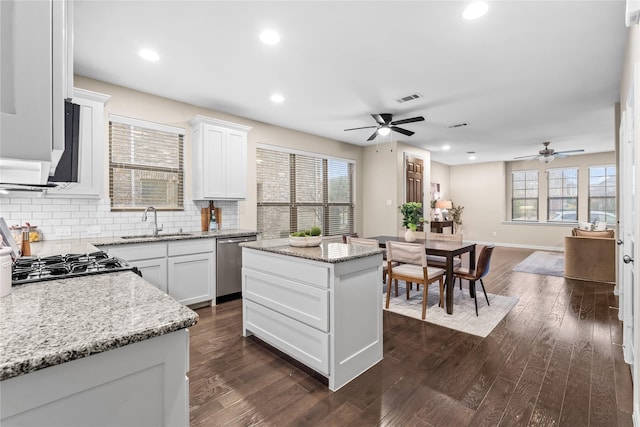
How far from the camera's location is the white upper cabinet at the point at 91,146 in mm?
2926

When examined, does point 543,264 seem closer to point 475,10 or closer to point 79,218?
point 475,10

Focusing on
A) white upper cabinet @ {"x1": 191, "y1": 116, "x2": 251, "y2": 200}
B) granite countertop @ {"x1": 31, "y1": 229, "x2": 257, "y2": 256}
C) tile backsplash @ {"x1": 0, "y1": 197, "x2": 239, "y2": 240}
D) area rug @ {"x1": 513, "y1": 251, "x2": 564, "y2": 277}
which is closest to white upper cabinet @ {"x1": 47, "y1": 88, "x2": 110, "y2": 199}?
tile backsplash @ {"x1": 0, "y1": 197, "x2": 239, "y2": 240}

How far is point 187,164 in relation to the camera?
4.13 m

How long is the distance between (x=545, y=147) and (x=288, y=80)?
21.0 feet

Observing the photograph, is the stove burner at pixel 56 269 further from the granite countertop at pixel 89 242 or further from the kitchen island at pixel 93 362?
the granite countertop at pixel 89 242

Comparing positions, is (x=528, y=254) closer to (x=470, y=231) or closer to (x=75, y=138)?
(x=470, y=231)

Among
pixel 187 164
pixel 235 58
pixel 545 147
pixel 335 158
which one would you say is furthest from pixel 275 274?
pixel 545 147

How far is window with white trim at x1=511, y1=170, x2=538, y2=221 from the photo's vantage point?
8945mm

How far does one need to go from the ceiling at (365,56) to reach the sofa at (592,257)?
76.5 inches

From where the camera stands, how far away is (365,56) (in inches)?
114

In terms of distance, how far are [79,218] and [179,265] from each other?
1.16 meters

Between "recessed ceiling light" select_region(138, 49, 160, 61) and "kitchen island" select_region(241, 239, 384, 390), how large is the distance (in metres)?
2.06

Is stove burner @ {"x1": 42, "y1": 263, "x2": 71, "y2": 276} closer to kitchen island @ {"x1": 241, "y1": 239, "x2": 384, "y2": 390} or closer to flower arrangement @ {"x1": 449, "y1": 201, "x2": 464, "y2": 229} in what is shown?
kitchen island @ {"x1": 241, "y1": 239, "x2": 384, "y2": 390}

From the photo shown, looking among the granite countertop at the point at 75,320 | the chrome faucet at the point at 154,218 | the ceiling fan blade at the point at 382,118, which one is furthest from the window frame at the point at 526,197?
the granite countertop at the point at 75,320
